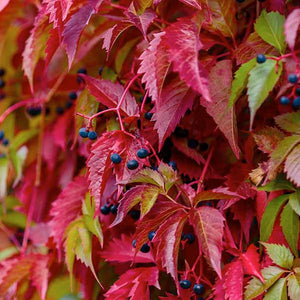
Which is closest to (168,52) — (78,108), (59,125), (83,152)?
(78,108)

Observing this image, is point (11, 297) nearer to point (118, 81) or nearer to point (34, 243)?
point (34, 243)

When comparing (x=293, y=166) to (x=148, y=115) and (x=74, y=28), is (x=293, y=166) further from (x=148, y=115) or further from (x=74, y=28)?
(x=74, y=28)

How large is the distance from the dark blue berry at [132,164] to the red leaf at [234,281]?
19 centimetres

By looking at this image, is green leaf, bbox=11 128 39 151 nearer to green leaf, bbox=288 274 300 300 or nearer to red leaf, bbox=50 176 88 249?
red leaf, bbox=50 176 88 249

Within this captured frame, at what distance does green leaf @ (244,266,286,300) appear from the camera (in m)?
0.65

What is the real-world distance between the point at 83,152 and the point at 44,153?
0.19 meters

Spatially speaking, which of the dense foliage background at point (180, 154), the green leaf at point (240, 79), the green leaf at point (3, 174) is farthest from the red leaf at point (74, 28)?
the green leaf at point (3, 174)

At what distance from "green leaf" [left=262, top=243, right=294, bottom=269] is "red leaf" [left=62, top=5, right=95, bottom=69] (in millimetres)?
370

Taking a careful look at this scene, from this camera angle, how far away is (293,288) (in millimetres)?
647

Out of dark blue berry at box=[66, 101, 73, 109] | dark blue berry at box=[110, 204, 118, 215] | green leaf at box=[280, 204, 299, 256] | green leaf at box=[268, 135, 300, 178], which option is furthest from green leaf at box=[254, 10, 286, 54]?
dark blue berry at box=[66, 101, 73, 109]

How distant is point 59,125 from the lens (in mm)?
1060

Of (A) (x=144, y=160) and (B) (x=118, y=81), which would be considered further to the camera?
(B) (x=118, y=81)

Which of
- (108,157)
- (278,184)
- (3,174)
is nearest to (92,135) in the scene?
(108,157)

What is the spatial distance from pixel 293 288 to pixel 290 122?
0.22 metres
